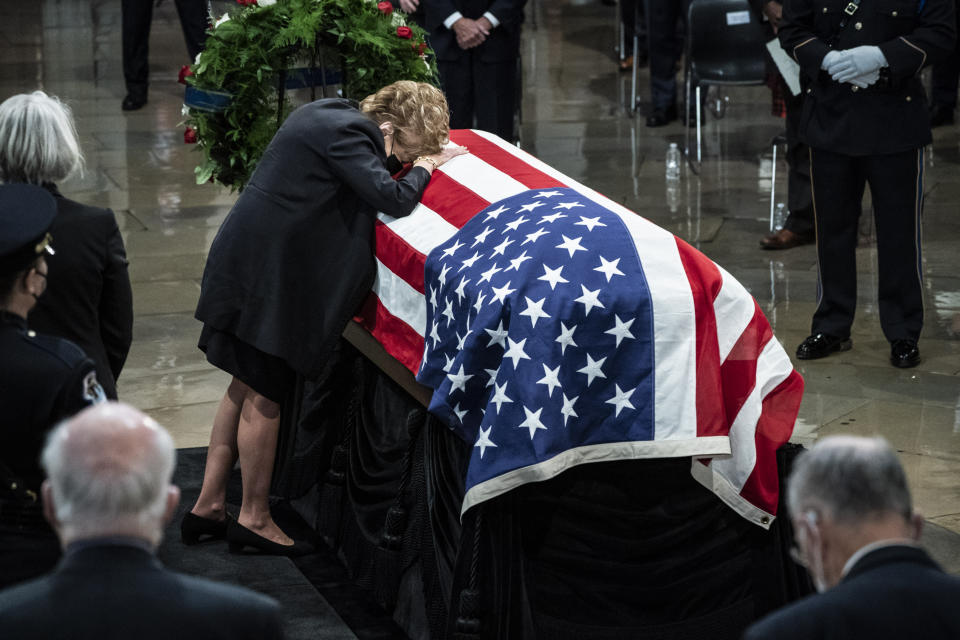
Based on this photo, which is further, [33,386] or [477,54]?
[477,54]

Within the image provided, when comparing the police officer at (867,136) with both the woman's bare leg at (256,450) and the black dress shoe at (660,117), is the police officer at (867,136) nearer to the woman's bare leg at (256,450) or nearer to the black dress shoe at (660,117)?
the woman's bare leg at (256,450)

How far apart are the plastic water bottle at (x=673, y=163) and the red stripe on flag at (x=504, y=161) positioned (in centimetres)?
466

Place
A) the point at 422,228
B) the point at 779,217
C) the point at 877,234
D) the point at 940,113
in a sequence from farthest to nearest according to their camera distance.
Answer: the point at 940,113
the point at 779,217
the point at 877,234
the point at 422,228

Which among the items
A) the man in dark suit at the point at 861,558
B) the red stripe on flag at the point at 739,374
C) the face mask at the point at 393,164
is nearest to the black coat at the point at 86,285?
the face mask at the point at 393,164

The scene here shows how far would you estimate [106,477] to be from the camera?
204 cm

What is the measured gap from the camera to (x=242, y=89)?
5.12 meters

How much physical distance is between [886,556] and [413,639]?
229 centimetres

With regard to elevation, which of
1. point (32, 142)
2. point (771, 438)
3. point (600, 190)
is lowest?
point (771, 438)

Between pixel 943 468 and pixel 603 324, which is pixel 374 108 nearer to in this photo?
pixel 603 324

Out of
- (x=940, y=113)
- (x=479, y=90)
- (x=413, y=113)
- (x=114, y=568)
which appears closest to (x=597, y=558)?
(x=413, y=113)

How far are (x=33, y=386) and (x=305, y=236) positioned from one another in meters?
1.61

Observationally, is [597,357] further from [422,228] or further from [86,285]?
[86,285]

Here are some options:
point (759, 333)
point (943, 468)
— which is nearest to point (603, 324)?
point (759, 333)

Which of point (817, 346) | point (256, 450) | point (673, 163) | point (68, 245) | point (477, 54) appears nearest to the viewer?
point (68, 245)
